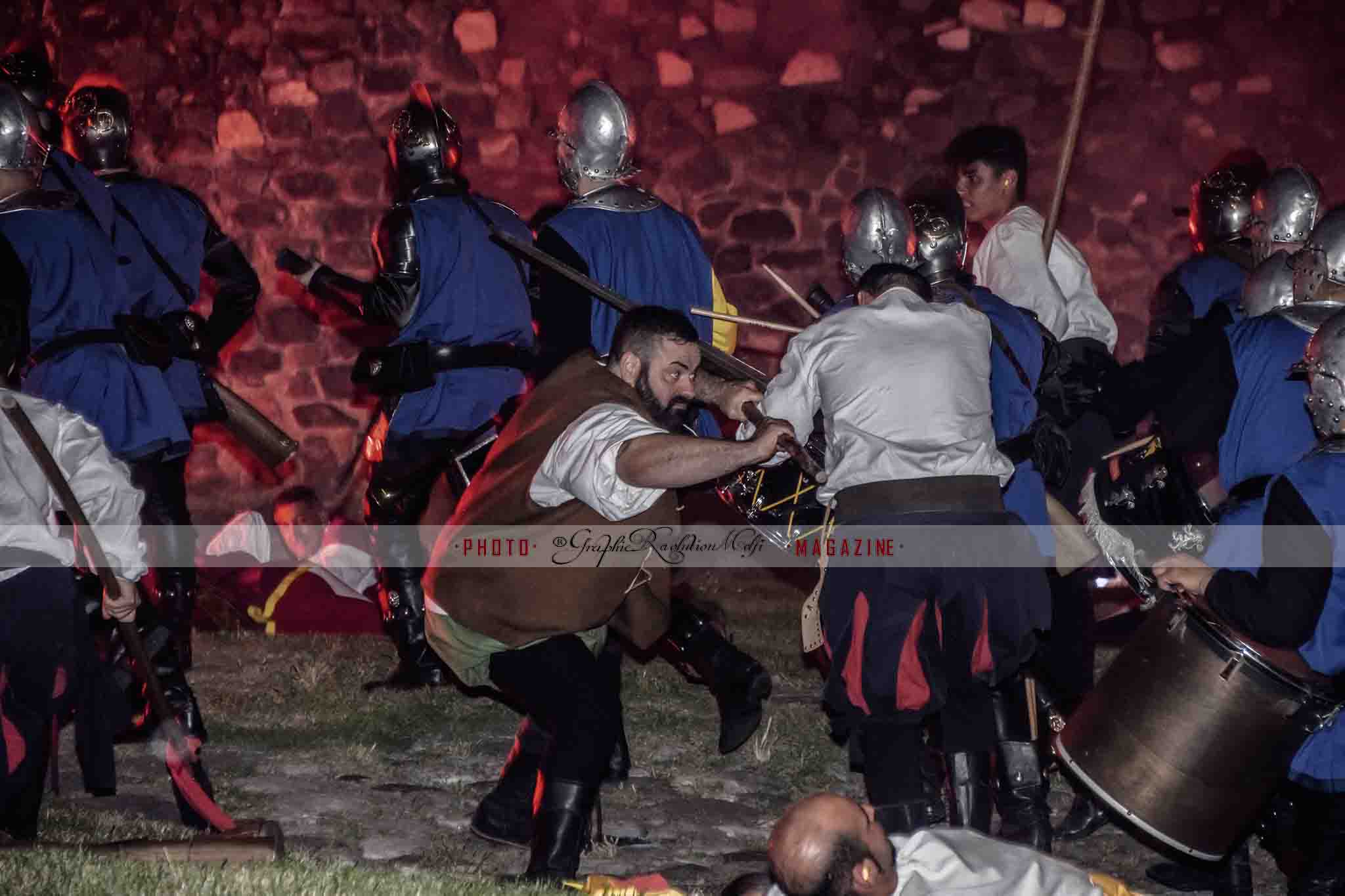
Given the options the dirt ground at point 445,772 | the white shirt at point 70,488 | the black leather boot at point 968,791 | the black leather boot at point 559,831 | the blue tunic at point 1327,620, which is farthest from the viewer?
the dirt ground at point 445,772

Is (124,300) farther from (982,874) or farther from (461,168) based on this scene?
(461,168)

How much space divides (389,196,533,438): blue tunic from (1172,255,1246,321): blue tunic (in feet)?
7.90

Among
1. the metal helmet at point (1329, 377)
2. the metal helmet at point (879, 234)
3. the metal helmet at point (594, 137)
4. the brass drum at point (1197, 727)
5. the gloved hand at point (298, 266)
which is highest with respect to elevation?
the metal helmet at point (594, 137)

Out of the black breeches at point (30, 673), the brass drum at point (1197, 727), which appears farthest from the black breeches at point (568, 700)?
the brass drum at point (1197, 727)

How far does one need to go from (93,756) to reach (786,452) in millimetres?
1994

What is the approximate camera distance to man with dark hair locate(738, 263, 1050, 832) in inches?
173

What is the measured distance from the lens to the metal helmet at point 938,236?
16.8 feet

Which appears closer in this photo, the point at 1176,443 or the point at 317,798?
the point at 1176,443

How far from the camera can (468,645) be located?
14.6 feet

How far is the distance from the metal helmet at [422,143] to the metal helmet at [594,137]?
1.89 feet

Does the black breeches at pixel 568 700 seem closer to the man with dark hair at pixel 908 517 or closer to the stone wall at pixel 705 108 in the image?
the man with dark hair at pixel 908 517

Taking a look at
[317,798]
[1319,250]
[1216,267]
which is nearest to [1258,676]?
[1319,250]

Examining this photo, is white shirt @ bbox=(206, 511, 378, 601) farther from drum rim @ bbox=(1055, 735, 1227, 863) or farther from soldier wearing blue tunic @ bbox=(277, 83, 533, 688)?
drum rim @ bbox=(1055, 735, 1227, 863)

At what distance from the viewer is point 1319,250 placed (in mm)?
4449
